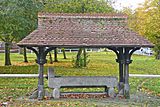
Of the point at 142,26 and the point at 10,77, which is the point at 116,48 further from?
the point at 142,26

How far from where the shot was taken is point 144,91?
50.9 ft

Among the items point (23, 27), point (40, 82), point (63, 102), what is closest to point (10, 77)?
point (23, 27)

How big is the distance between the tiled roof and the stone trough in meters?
1.25

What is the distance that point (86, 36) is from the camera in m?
13.4

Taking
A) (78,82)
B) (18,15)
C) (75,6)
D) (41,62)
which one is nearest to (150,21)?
(75,6)

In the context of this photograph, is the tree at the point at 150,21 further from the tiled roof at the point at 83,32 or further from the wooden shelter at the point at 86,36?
the tiled roof at the point at 83,32

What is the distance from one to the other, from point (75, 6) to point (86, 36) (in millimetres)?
14314

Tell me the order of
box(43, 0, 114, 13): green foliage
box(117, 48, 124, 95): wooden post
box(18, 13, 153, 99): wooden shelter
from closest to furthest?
box(18, 13, 153, 99): wooden shelter
box(117, 48, 124, 95): wooden post
box(43, 0, 114, 13): green foliage

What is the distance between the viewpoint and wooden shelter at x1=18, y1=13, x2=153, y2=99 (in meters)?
12.9

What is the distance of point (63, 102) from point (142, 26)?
3243 cm

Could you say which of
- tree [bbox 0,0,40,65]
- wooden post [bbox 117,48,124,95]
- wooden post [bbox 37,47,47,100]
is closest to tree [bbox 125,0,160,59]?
tree [bbox 0,0,40,65]

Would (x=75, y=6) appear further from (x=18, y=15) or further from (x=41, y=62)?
(x=41, y=62)

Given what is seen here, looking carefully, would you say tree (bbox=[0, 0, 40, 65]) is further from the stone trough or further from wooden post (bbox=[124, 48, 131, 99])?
wooden post (bbox=[124, 48, 131, 99])

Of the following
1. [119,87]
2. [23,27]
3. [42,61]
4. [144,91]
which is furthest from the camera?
[23,27]
